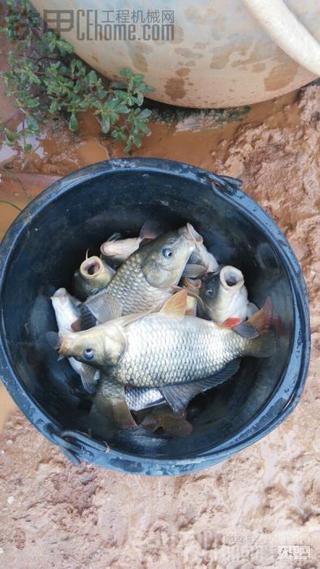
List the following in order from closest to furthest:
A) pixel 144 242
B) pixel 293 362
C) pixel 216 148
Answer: pixel 293 362
pixel 144 242
pixel 216 148

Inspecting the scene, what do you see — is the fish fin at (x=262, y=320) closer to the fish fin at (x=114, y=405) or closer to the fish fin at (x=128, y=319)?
the fish fin at (x=128, y=319)

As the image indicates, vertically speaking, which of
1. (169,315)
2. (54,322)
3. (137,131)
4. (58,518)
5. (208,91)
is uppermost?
(208,91)

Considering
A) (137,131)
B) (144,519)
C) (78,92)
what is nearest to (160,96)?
(137,131)

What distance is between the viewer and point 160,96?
2.35 meters

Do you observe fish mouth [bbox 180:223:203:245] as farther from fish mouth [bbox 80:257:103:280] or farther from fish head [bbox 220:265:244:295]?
fish mouth [bbox 80:257:103:280]

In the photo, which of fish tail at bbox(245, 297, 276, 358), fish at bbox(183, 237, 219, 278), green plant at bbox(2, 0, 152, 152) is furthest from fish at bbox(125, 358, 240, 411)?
green plant at bbox(2, 0, 152, 152)

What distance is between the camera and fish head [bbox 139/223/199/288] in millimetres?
1934

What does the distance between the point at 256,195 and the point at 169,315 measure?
2.52ft

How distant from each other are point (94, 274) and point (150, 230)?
24cm

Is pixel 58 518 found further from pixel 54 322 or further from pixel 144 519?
pixel 54 322

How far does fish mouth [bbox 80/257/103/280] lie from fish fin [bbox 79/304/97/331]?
3.7 inches

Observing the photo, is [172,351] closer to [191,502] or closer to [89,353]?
[89,353]

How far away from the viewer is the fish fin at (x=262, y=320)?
1.95m

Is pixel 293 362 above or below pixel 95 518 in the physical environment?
above
